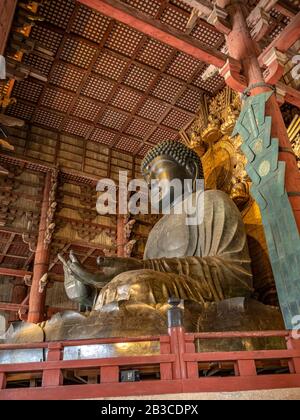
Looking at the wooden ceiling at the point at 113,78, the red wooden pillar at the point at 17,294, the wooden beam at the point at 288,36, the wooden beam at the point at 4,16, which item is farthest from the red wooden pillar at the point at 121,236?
the wooden beam at the point at 288,36

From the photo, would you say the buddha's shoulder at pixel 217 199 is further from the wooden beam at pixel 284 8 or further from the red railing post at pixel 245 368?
the wooden beam at pixel 284 8

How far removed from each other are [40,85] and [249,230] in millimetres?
4115

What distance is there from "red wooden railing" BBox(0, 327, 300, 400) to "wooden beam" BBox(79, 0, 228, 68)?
2.66 meters

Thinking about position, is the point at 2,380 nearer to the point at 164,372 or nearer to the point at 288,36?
the point at 164,372

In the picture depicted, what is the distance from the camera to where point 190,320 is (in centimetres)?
243

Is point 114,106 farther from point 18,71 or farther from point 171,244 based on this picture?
point 171,244

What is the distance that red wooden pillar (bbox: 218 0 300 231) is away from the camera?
2.82 m

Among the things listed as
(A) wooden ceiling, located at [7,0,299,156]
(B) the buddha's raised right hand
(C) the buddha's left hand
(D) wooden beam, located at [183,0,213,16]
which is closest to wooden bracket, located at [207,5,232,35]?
(D) wooden beam, located at [183,0,213,16]

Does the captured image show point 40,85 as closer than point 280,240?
No

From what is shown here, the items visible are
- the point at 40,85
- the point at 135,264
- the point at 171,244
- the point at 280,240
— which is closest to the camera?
the point at 280,240

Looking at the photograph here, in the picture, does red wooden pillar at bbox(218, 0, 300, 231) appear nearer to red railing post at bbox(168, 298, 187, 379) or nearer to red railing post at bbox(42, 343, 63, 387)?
red railing post at bbox(168, 298, 187, 379)

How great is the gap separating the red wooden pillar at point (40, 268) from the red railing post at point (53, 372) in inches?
175

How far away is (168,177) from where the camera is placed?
15.2 feet
